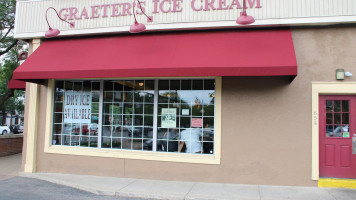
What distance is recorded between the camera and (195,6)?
726 cm

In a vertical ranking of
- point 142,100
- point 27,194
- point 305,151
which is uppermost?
point 142,100

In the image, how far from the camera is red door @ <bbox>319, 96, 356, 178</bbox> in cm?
638

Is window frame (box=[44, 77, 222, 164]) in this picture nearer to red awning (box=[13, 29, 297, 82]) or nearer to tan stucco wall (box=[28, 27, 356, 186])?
tan stucco wall (box=[28, 27, 356, 186])

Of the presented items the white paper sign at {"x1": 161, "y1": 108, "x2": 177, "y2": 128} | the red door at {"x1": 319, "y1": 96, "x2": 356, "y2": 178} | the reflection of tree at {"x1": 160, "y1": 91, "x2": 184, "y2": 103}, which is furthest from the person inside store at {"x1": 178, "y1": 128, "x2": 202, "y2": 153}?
the red door at {"x1": 319, "y1": 96, "x2": 356, "y2": 178}

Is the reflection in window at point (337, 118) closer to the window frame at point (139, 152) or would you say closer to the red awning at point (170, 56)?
the red awning at point (170, 56)

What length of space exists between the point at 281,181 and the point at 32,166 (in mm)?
6832

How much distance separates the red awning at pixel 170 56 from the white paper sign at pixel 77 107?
1083mm

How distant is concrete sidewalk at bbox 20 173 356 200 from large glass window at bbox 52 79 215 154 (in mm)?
977

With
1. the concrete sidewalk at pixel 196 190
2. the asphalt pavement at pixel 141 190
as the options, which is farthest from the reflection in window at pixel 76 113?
the concrete sidewalk at pixel 196 190

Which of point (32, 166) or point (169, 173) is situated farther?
point (32, 166)

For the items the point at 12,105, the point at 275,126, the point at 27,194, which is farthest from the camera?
the point at 12,105

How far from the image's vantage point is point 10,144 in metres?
12.0

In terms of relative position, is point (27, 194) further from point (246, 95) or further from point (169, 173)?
point (246, 95)

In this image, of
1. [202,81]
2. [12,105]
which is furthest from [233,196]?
[12,105]
